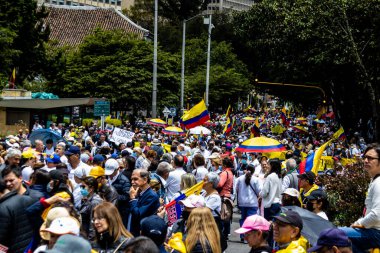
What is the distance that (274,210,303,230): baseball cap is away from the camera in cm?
668

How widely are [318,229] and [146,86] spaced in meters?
42.8

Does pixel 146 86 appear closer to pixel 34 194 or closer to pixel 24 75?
pixel 24 75

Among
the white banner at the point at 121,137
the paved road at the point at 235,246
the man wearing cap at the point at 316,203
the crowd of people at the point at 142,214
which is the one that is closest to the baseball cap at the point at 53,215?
the crowd of people at the point at 142,214

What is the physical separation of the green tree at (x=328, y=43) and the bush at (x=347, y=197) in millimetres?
21881

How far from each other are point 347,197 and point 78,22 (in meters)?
66.6

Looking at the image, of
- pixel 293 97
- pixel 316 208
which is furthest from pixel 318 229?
pixel 293 97

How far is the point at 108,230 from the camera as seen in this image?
22.7 feet

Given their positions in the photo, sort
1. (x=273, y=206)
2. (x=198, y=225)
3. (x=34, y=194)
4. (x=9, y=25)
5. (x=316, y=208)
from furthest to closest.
A: 1. (x=9, y=25)
2. (x=273, y=206)
3. (x=316, y=208)
4. (x=34, y=194)
5. (x=198, y=225)

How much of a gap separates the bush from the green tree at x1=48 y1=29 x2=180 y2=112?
3757cm

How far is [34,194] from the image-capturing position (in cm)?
848

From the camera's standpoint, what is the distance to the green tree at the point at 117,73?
49562 mm

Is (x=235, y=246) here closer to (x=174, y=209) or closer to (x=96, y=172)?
(x=96, y=172)

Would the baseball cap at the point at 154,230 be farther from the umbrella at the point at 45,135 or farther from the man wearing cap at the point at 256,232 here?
the umbrella at the point at 45,135

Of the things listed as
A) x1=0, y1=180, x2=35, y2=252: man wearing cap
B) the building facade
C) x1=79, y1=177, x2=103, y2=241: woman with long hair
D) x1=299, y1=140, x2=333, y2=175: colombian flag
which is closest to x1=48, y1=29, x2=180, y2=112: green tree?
x1=299, y1=140, x2=333, y2=175: colombian flag
